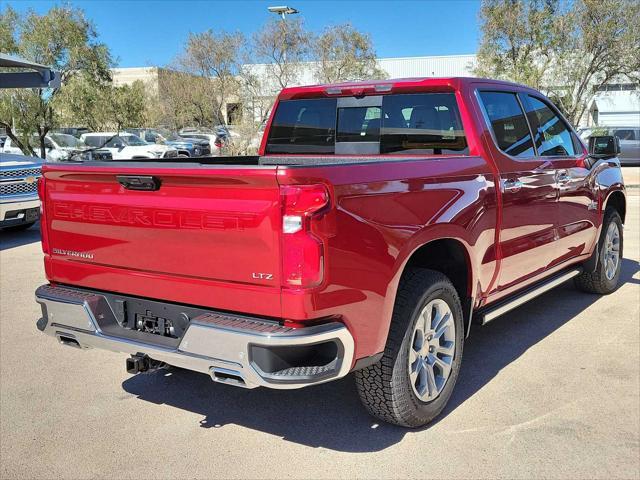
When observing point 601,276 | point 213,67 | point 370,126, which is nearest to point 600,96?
point 213,67

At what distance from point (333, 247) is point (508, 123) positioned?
232 centimetres

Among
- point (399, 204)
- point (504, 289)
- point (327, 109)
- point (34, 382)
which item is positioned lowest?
point (34, 382)

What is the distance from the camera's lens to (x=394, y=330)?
3.29 meters

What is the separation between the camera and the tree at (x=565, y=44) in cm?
1864

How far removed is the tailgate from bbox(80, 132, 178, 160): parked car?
66.7 ft

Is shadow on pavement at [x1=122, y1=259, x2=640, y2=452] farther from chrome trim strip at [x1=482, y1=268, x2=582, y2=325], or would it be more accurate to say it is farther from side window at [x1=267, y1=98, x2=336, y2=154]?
side window at [x1=267, y1=98, x2=336, y2=154]

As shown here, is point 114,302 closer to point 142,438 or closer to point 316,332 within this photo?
point 142,438

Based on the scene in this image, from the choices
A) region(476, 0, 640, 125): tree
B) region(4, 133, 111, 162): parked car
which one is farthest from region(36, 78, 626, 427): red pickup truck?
region(4, 133, 111, 162): parked car

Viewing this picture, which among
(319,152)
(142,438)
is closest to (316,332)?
(142,438)

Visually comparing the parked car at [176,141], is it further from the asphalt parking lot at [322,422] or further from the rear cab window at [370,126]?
the asphalt parking lot at [322,422]

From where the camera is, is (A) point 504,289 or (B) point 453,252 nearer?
(B) point 453,252

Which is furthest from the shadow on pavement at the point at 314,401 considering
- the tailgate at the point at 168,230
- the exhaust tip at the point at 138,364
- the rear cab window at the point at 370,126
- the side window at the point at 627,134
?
the side window at the point at 627,134

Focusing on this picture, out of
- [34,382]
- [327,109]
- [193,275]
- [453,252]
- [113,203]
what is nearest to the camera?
[193,275]

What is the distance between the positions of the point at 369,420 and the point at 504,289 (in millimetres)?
1395
